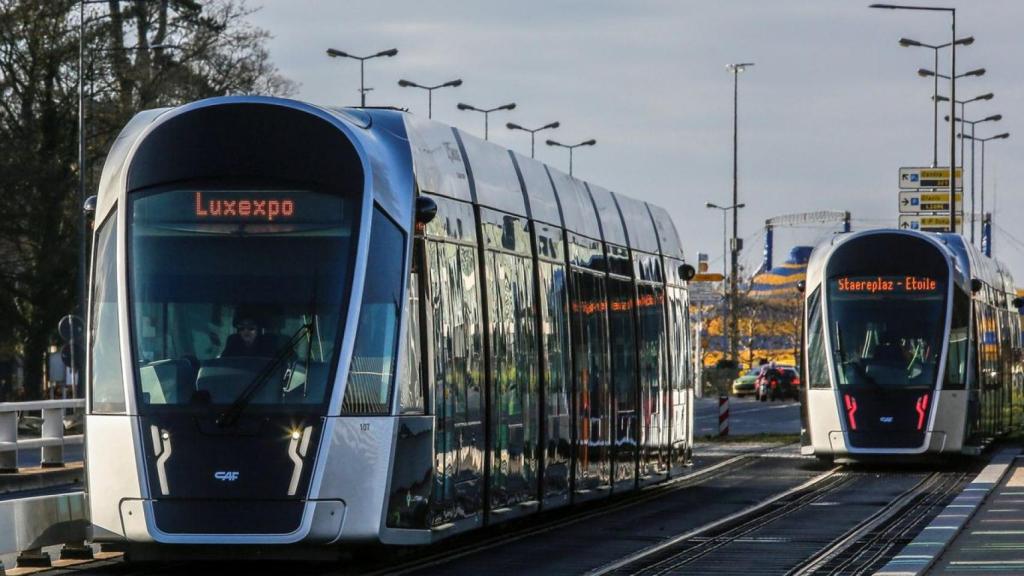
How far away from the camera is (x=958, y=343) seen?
33062 mm

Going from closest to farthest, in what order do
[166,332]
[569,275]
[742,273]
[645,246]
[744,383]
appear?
[166,332] → [569,275] → [645,246] → [744,383] → [742,273]

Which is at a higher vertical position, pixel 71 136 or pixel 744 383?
pixel 71 136

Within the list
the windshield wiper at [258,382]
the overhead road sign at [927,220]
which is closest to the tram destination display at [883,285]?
the windshield wiper at [258,382]

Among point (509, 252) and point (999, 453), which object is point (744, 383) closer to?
point (999, 453)

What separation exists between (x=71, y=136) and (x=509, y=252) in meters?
38.8

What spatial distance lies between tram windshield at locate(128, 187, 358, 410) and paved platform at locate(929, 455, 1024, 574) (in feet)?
16.0

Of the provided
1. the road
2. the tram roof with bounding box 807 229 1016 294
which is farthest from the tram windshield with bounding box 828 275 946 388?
the road

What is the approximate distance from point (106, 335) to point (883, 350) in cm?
1877

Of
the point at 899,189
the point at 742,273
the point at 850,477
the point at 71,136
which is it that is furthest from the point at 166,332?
the point at 742,273

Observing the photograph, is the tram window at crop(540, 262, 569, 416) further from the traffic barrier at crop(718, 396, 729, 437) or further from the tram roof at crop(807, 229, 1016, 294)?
the traffic barrier at crop(718, 396, 729, 437)

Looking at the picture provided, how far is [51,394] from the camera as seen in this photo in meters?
59.8

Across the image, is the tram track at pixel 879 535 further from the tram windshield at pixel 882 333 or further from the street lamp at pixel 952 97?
the street lamp at pixel 952 97

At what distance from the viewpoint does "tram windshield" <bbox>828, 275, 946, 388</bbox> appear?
105ft

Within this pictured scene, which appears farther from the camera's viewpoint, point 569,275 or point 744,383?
point 744,383
